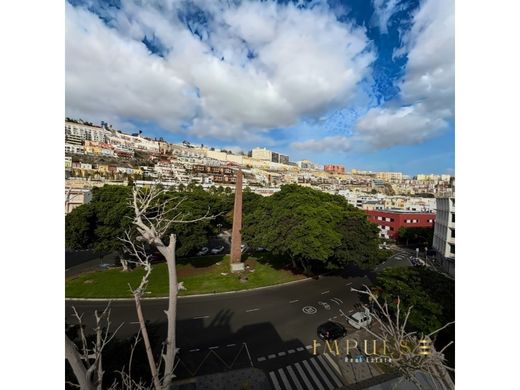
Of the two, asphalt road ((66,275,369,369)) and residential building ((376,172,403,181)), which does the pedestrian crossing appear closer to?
asphalt road ((66,275,369,369))

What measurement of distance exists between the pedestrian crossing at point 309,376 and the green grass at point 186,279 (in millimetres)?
5759

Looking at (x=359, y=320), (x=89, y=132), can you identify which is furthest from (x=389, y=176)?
(x=359, y=320)

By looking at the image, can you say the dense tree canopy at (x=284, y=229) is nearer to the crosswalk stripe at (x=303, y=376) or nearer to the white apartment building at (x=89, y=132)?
the crosswalk stripe at (x=303, y=376)

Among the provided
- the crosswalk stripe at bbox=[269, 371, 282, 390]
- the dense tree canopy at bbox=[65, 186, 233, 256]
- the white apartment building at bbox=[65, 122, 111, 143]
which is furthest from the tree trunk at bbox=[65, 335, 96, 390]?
the white apartment building at bbox=[65, 122, 111, 143]

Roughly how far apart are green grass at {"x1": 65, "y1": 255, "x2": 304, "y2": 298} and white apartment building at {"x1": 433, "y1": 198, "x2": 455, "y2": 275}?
1063 centimetres

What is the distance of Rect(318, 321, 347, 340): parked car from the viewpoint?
907 centimetres

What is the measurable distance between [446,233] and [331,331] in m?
14.2

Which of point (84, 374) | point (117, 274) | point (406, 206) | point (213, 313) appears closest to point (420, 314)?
point (213, 313)

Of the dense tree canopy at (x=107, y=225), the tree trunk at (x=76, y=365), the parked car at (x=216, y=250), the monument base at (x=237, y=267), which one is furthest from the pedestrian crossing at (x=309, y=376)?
the parked car at (x=216, y=250)

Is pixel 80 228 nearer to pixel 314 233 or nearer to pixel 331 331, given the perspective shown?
pixel 314 233

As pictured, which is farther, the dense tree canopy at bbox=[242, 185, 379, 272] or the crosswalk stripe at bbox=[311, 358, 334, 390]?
the dense tree canopy at bbox=[242, 185, 379, 272]

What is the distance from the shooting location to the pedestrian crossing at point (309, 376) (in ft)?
23.5
